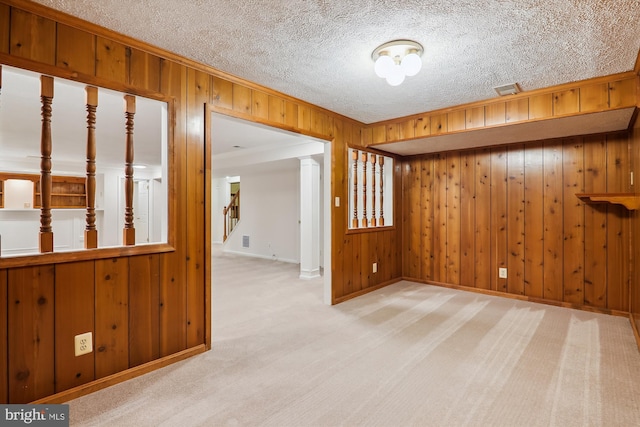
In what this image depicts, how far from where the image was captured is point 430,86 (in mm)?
2816

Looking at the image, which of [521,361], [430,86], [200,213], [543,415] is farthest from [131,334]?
[430,86]

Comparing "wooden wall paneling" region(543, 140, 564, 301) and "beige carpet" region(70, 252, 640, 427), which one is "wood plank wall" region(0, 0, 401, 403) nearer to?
"beige carpet" region(70, 252, 640, 427)

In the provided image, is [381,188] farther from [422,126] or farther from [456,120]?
[456,120]

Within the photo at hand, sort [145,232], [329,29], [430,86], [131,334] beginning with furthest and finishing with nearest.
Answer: [145,232]
[430,86]
[131,334]
[329,29]

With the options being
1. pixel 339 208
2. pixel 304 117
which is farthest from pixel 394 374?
pixel 304 117

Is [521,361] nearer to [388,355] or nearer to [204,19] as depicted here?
[388,355]

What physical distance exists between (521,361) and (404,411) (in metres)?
1.14

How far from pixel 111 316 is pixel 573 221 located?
445cm

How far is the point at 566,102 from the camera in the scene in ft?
9.11

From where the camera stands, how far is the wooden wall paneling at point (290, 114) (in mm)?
3092

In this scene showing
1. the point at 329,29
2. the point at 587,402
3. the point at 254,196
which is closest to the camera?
the point at 587,402

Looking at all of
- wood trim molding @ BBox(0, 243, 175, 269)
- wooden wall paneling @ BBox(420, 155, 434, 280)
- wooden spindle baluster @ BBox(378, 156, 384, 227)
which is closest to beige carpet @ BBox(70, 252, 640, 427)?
wood trim molding @ BBox(0, 243, 175, 269)

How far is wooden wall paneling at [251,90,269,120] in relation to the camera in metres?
2.80

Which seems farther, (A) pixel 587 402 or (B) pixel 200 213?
(B) pixel 200 213
